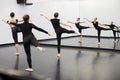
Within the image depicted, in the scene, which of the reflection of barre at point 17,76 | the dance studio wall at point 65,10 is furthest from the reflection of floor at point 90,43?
the reflection of barre at point 17,76

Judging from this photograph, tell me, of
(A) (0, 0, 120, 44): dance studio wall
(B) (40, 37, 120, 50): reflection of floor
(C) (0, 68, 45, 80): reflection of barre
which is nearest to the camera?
(C) (0, 68, 45, 80): reflection of barre

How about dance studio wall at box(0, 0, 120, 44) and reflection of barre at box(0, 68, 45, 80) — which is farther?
dance studio wall at box(0, 0, 120, 44)

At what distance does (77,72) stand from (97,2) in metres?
3.58

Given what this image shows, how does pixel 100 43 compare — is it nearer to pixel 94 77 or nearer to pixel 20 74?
pixel 94 77

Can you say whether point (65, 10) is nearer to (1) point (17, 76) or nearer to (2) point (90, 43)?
(2) point (90, 43)

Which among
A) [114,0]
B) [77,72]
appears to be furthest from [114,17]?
[77,72]

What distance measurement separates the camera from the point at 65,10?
8.13 m

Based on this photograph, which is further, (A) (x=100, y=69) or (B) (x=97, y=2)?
(B) (x=97, y=2)

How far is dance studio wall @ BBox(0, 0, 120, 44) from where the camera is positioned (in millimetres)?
6659

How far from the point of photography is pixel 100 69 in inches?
175

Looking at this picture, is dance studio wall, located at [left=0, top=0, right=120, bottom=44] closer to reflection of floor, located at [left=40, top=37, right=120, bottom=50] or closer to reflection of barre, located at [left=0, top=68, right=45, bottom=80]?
reflection of floor, located at [left=40, top=37, right=120, bottom=50]

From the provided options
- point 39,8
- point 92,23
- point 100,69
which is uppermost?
point 39,8

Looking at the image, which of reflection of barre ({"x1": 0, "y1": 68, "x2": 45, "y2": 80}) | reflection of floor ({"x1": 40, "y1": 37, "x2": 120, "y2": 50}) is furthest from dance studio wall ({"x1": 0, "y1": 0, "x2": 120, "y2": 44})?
reflection of barre ({"x1": 0, "y1": 68, "x2": 45, "y2": 80})

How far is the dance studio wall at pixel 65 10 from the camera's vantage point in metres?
6.66
